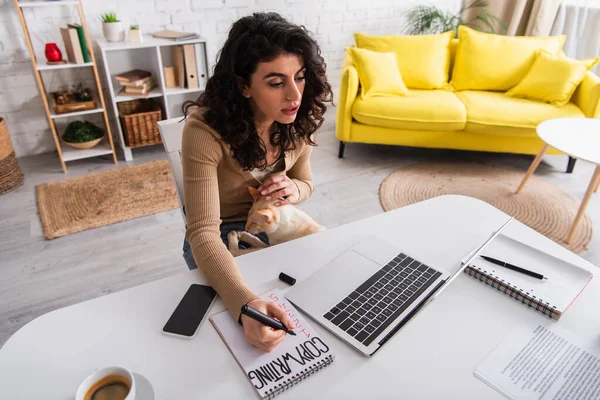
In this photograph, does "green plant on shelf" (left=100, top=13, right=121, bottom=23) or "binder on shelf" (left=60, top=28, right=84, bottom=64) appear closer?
"binder on shelf" (left=60, top=28, right=84, bottom=64)

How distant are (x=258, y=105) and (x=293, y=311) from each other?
0.53 meters

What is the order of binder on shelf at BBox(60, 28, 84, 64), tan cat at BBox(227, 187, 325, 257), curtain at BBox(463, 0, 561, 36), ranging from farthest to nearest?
1. curtain at BBox(463, 0, 561, 36)
2. binder on shelf at BBox(60, 28, 84, 64)
3. tan cat at BBox(227, 187, 325, 257)

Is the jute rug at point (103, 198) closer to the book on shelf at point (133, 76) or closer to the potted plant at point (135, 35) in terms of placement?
the book on shelf at point (133, 76)

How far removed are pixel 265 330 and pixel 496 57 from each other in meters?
2.84

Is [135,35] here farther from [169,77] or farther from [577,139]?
[577,139]

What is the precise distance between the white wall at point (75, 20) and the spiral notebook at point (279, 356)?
2493 millimetres

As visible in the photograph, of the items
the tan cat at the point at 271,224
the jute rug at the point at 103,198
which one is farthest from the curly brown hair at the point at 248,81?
the jute rug at the point at 103,198

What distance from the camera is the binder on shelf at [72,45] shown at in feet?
7.70

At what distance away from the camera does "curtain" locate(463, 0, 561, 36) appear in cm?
336

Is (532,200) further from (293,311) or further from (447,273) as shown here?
(293,311)

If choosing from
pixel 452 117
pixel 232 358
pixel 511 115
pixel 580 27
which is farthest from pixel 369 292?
pixel 580 27

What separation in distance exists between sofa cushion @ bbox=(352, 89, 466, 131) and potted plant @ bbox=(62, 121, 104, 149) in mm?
1685

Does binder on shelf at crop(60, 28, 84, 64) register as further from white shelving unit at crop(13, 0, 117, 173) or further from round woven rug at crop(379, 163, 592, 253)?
round woven rug at crop(379, 163, 592, 253)

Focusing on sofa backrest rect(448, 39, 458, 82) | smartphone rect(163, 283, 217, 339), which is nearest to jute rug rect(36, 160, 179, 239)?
smartphone rect(163, 283, 217, 339)
